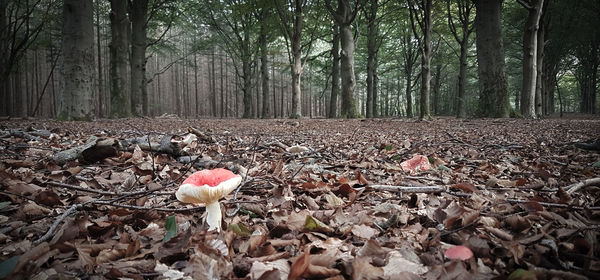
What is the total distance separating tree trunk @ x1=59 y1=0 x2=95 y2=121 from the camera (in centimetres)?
673

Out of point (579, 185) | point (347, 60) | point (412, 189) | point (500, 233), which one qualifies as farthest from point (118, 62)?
point (579, 185)

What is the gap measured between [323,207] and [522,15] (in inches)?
932

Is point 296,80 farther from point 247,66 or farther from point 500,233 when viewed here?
point 500,233

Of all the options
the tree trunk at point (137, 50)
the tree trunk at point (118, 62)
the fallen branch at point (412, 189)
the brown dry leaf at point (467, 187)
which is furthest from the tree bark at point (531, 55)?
the tree trunk at point (137, 50)

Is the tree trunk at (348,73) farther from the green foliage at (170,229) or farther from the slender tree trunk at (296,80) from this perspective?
the green foliage at (170,229)

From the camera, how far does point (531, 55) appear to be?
29.1 ft

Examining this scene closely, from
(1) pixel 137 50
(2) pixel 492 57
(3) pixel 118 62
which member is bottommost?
(2) pixel 492 57

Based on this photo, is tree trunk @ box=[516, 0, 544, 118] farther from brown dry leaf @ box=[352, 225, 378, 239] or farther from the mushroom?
the mushroom

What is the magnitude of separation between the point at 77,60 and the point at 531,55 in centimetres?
1304

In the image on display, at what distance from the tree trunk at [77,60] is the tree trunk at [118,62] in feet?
13.3

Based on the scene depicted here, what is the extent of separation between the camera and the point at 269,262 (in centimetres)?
95

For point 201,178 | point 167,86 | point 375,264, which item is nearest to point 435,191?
point 375,264

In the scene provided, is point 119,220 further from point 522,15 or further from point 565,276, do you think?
point 522,15

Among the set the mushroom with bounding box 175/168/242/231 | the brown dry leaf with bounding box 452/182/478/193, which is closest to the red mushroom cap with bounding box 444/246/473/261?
the mushroom with bounding box 175/168/242/231
